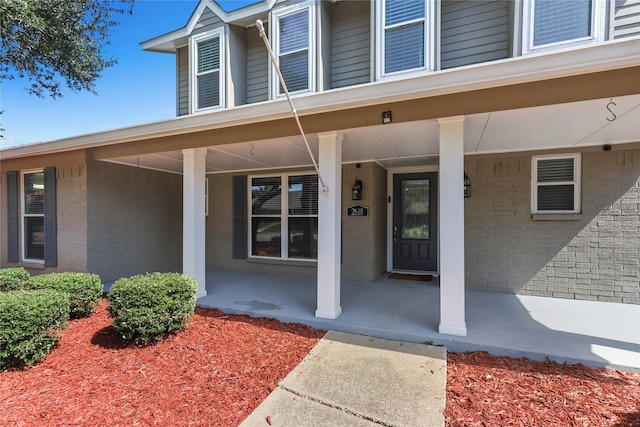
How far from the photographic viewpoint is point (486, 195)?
203 inches

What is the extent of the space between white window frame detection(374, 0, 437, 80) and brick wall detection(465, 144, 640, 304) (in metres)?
1.84

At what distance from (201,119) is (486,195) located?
4.83 meters

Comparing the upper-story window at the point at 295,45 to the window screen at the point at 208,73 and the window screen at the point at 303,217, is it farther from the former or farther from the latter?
the window screen at the point at 303,217

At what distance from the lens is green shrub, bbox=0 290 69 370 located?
8.82ft

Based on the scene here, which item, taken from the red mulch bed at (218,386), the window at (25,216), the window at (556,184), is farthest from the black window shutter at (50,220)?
the window at (556,184)

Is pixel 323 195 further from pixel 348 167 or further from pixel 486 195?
pixel 486 195

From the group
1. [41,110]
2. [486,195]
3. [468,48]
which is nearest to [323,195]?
[486,195]

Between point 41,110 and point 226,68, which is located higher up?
point 226,68

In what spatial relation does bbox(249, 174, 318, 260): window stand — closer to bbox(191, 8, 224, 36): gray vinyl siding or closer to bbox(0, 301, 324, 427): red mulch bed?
bbox(0, 301, 324, 427): red mulch bed

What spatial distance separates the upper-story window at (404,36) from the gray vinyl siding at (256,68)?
2.58 m

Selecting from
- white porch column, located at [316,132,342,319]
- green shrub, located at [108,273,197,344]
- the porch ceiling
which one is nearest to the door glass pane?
Result: the porch ceiling

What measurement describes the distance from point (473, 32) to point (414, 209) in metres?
3.28

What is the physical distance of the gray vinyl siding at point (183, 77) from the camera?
7043 millimetres

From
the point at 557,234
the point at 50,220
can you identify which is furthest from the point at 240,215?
the point at 557,234
